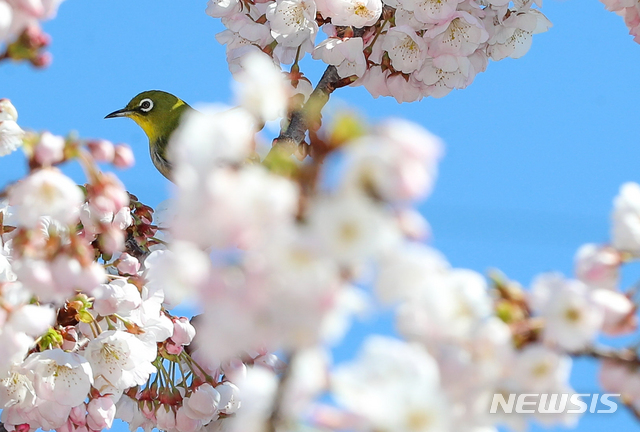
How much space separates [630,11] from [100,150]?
2672 millimetres

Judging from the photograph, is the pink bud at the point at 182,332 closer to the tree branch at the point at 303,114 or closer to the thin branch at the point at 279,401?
the tree branch at the point at 303,114

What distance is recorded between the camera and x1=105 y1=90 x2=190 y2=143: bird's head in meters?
5.37

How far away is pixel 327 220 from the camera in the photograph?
2.82 feet

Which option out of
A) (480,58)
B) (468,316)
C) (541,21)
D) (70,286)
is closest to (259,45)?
(480,58)

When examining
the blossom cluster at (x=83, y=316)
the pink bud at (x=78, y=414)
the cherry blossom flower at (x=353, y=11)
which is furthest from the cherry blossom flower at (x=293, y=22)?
the pink bud at (x=78, y=414)

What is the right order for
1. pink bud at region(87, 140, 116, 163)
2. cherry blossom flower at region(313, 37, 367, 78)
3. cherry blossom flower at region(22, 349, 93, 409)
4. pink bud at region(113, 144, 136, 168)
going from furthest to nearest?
1. cherry blossom flower at region(313, 37, 367, 78)
2. cherry blossom flower at region(22, 349, 93, 409)
3. pink bud at region(113, 144, 136, 168)
4. pink bud at region(87, 140, 116, 163)

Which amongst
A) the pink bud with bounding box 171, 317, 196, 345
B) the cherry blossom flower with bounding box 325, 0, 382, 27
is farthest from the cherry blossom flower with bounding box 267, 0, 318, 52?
the pink bud with bounding box 171, 317, 196, 345

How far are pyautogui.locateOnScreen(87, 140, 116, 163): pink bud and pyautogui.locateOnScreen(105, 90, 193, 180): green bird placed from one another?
→ 12.5 feet

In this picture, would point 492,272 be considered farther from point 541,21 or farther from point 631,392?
point 541,21

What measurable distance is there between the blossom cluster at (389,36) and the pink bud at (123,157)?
1.68m

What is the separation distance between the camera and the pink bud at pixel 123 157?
1577 mm

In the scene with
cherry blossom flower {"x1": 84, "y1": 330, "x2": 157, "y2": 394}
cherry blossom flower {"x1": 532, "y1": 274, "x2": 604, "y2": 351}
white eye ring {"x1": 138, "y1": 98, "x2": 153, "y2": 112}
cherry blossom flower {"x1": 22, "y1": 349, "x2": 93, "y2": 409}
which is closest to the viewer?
cherry blossom flower {"x1": 532, "y1": 274, "x2": 604, "y2": 351}

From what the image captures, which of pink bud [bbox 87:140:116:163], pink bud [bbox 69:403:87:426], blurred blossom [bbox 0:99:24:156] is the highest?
blurred blossom [bbox 0:99:24:156]

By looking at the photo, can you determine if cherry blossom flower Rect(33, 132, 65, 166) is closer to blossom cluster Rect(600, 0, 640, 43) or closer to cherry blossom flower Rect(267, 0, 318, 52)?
cherry blossom flower Rect(267, 0, 318, 52)
